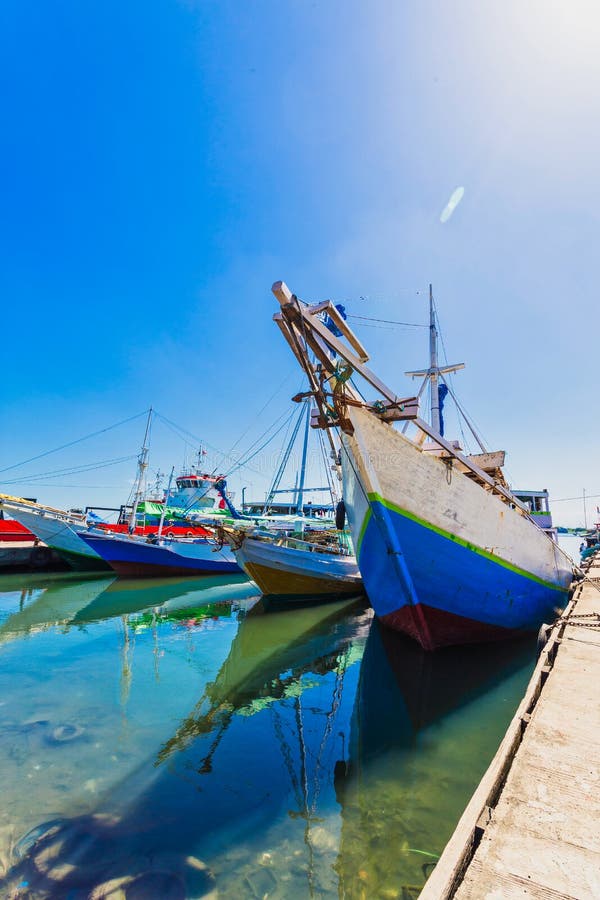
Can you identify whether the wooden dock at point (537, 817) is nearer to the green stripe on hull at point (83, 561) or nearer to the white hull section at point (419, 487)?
the white hull section at point (419, 487)

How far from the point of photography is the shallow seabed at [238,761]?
323cm

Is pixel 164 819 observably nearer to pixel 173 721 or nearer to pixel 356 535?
pixel 173 721

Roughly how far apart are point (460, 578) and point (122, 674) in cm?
710

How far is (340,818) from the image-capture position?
385 centimetres

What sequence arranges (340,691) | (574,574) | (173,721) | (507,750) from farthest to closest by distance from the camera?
(574,574)
(340,691)
(173,721)
(507,750)

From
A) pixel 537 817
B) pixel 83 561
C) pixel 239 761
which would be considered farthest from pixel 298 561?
pixel 83 561

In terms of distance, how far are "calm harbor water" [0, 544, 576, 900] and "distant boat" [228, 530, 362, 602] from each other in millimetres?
4834

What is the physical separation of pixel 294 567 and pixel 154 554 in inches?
427

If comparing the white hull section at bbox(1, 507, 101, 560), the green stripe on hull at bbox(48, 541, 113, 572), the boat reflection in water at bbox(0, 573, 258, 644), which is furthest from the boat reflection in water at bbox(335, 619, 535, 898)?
the green stripe on hull at bbox(48, 541, 113, 572)

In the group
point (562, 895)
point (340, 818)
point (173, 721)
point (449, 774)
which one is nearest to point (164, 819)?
point (340, 818)

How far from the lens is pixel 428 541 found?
7996 millimetres

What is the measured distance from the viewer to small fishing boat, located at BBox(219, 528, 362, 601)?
49.4ft

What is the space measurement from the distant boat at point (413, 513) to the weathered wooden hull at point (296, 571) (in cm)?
632

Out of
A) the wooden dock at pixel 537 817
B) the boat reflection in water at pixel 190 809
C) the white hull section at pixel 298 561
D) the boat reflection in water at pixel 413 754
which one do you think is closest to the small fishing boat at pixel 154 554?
the white hull section at pixel 298 561
